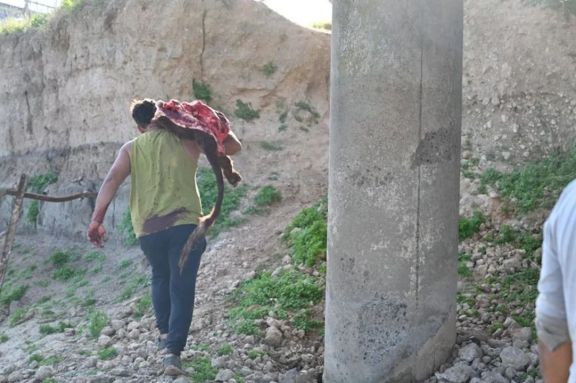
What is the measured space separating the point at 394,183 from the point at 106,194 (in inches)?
65.5

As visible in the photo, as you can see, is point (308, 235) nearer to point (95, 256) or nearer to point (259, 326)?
point (259, 326)

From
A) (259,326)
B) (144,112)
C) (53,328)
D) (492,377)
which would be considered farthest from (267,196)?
(492,377)

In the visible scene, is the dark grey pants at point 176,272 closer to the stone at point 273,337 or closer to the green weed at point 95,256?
the stone at point 273,337

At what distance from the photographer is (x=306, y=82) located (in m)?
9.86

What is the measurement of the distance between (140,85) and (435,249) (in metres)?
6.57

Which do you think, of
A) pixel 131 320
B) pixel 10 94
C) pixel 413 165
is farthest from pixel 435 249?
pixel 10 94

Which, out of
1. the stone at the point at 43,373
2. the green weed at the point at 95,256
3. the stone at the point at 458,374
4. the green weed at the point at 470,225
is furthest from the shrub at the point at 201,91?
the stone at the point at 458,374

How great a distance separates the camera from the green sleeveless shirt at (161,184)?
4055 mm

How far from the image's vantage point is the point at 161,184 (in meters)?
4.09

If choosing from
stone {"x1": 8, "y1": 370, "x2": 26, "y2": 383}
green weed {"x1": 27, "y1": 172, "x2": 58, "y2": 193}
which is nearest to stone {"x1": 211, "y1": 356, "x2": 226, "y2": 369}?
stone {"x1": 8, "y1": 370, "x2": 26, "y2": 383}

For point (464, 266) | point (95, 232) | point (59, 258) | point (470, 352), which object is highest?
point (95, 232)

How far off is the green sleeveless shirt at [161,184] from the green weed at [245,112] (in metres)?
5.29

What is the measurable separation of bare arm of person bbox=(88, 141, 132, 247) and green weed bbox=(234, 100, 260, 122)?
5.33m

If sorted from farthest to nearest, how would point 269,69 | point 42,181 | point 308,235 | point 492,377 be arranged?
point 42,181 < point 269,69 < point 308,235 < point 492,377
